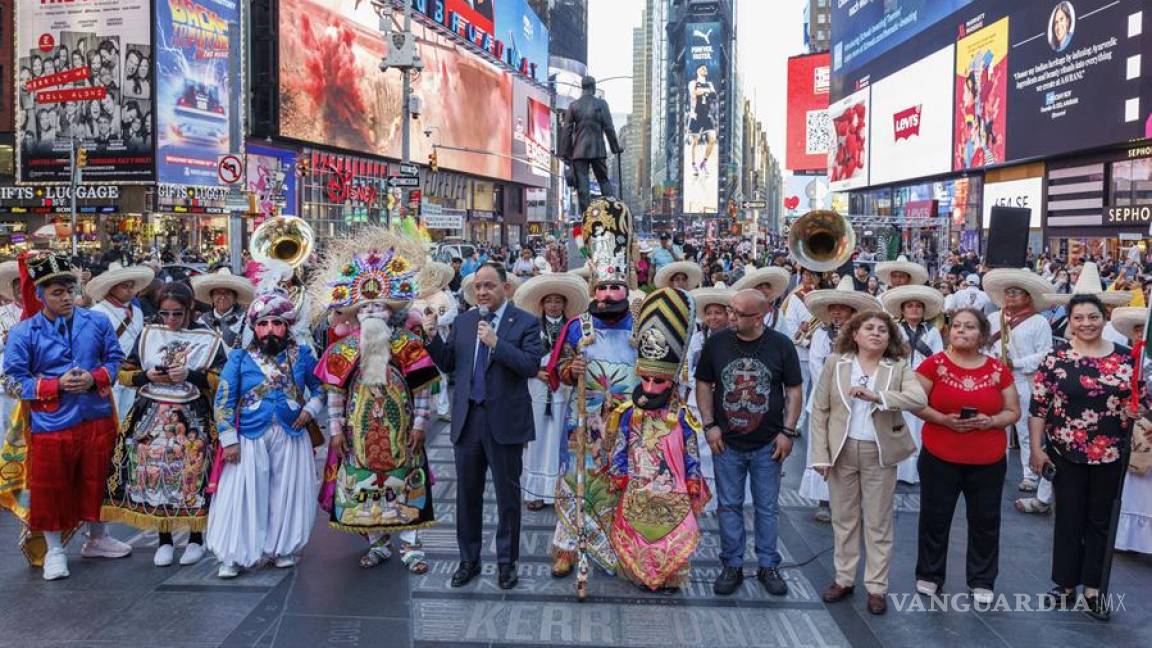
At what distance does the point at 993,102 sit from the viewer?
140 feet

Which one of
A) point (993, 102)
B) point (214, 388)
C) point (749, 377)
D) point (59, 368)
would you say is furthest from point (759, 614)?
point (993, 102)

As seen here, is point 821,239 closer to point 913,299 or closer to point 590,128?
point 913,299

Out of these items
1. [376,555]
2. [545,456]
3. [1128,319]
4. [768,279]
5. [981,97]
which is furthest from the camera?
[981,97]

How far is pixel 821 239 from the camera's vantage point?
988cm

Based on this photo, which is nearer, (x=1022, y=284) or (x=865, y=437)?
(x=865, y=437)

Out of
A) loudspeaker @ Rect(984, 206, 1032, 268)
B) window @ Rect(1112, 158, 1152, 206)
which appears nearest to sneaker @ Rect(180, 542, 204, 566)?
loudspeaker @ Rect(984, 206, 1032, 268)

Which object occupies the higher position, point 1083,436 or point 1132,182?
point 1132,182

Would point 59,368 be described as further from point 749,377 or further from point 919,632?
point 919,632

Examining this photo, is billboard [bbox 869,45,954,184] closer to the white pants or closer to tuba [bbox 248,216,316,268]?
tuba [bbox 248,216,316,268]

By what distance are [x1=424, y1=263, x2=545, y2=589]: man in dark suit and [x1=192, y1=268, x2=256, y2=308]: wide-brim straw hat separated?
6.82ft

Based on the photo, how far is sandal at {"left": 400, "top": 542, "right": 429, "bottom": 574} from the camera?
6.42m

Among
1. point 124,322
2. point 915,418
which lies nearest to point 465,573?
point 124,322

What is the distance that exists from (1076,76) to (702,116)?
12081cm

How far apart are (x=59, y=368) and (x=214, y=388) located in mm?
956
